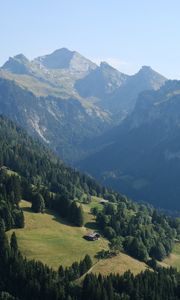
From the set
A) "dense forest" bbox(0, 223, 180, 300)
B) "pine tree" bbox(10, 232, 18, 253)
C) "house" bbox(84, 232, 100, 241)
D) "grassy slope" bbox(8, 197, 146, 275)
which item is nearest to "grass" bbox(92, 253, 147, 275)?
"grassy slope" bbox(8, 197, 146, 275)

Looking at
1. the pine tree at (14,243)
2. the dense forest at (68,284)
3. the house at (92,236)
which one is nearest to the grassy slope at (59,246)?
the house at (92,236)

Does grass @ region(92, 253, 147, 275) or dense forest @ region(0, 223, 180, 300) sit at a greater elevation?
grass @ region(92, 253, 147, 275)

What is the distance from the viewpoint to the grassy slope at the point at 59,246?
548 feet

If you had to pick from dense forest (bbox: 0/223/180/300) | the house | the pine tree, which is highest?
the house

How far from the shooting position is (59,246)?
6988 inches

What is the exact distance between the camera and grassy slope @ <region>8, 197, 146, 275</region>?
166887 mm

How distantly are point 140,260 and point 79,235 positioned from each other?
23.4 meters

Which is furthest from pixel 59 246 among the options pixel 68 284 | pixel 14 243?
pixel 68 284

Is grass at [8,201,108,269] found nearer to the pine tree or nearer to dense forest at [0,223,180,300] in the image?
the pine tree

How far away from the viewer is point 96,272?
162 meters

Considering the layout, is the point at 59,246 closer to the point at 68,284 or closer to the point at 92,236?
the point at 92,236

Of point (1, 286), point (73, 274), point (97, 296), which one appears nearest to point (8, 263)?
point (1, 286)

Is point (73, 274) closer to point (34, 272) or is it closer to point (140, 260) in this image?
point (34, 272)

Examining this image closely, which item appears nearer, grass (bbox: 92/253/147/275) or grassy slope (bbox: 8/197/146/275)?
grass (bbox: 92/253/147/275)
